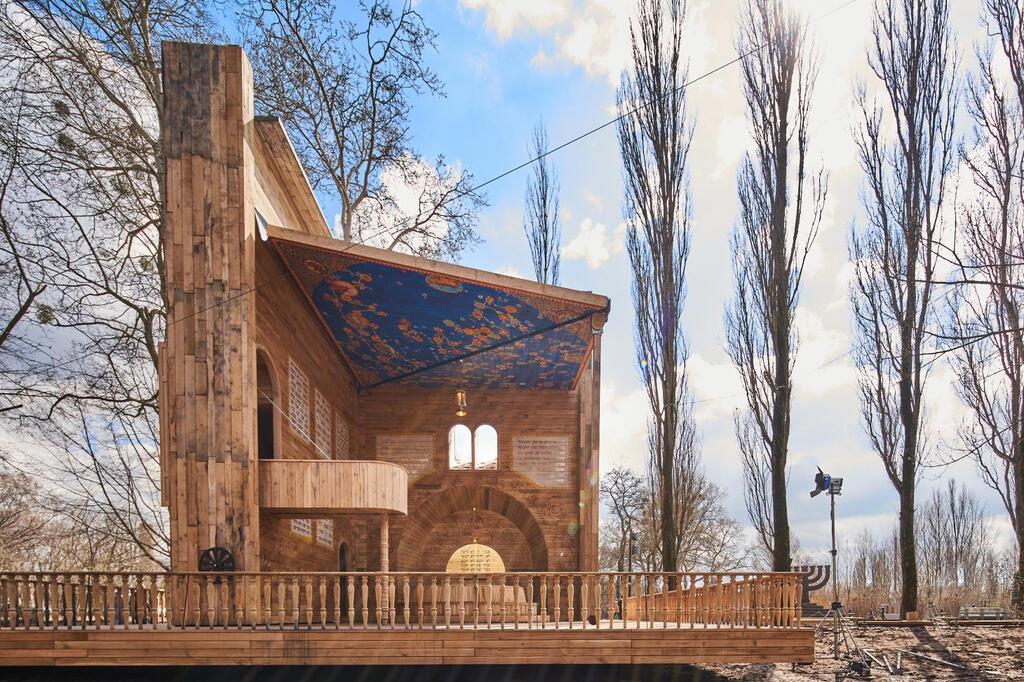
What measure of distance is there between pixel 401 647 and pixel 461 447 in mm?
10875

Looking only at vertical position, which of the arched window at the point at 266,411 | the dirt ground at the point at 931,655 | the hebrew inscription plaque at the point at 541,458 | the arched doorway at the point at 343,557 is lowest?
the dirt ground at the point at 931,655

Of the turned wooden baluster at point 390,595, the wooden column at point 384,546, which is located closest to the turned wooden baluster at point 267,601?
the turned wooden baluster at point 390,595

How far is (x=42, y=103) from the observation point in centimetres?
1792

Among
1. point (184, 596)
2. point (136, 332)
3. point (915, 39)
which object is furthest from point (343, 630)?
point (915, 39)

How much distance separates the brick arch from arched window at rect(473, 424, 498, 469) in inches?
24.1

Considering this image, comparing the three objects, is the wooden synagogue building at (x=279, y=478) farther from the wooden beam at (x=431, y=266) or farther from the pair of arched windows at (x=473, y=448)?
the pair of arched windows at (x=473, y=448)

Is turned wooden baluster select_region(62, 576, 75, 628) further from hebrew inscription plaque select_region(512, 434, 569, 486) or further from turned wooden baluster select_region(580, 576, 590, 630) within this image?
A: hebrew inscription plaque select_region(512, 434, 569, 486)

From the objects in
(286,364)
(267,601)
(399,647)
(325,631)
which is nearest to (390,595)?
(399,647)

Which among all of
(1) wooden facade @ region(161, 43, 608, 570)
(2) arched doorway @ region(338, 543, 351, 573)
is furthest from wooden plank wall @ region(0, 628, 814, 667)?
(2) arched doorway @ region(338, 543, 351, 573)

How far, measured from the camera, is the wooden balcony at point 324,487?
11.1 m

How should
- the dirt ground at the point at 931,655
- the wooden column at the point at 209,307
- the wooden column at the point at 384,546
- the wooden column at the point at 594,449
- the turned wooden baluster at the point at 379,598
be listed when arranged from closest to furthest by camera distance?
the turned wooden baluster at the point at 379,598 → the wooden column at the point at 209,307 → the wooden column at the point at 384,546 → the dirt ground at the point at 931,655 → the wooden column at the point at 594,449

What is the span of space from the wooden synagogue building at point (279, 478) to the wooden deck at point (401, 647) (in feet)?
0.07

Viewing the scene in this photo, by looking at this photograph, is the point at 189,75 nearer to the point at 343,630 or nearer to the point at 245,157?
the point at 245,157

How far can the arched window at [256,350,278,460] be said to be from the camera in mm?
12625
